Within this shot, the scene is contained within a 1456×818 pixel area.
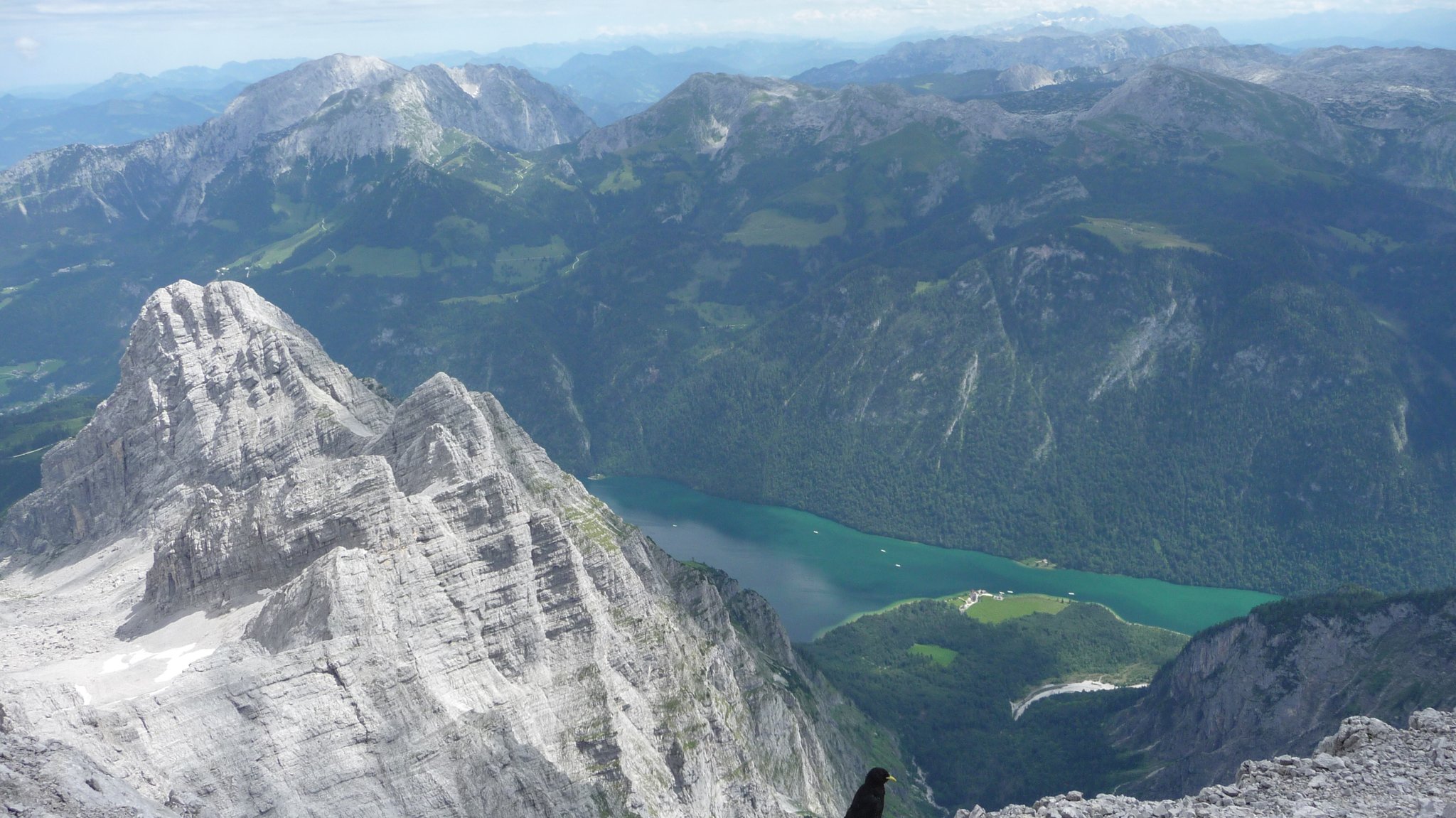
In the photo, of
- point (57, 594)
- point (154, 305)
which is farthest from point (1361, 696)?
point (154, 305)

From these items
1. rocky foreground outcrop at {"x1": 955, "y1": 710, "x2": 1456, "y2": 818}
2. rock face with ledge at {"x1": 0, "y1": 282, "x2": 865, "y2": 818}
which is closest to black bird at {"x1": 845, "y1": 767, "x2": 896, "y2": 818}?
rocky foreground outcrop at {"x1": 955, "y1": 710, "x2": 1456, "y2": 818}

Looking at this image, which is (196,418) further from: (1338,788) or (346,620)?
(1338,788)

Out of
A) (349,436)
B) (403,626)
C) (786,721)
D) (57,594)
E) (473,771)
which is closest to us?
(473,771)

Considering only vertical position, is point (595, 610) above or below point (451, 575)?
below

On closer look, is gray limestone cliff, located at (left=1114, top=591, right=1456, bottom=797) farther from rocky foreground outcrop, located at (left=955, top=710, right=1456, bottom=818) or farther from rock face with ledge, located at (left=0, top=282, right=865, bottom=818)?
rocky foreground outcrop, located at (left=955, top=710, right=1456, bottom=818)

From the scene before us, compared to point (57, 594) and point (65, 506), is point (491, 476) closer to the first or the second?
point (57, 594)

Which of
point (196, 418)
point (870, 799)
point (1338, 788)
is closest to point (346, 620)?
point (870, 799)
